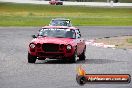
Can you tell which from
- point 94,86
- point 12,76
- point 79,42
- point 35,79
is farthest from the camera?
point 79,42

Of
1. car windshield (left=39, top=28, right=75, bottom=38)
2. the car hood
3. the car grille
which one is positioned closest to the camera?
the car grille

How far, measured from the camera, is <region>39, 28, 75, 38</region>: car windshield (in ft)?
66.1

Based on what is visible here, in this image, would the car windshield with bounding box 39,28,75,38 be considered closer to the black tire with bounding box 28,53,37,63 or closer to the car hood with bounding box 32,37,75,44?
the car hood with bounding box 32,37,75,44

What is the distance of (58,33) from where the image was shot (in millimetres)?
20297

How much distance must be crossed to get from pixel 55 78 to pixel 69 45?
207 inches

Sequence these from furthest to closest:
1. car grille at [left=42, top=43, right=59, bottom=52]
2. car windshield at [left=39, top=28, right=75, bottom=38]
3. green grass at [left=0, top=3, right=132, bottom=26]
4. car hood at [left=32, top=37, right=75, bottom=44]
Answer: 1. green grass at [left=0, top=3, right=132, bottom=26]
2. car windshield at [left=39, top=28, right=75, bottom=38]
3. car hood at [left=32, top=37, right=75, bottom=44]
4. car grille at [left=42, top=43, right=59, bottom=52]

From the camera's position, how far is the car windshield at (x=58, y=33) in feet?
66.1

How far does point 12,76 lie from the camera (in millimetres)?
14250

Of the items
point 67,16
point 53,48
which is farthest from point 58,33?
point 67,16

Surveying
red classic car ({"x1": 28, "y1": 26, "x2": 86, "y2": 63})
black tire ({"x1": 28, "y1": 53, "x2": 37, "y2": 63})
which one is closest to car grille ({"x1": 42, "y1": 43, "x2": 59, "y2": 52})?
red classic car ({"x1": 28, "y1": 26, "x2": 86, "y2": 63})

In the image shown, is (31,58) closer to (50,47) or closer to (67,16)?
(50,47)

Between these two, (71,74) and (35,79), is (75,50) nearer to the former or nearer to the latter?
(71,74)

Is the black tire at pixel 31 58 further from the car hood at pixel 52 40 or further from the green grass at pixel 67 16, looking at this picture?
the green grass at pixel 67 16

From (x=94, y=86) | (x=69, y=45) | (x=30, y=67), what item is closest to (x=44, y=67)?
(x=30, y=67)
